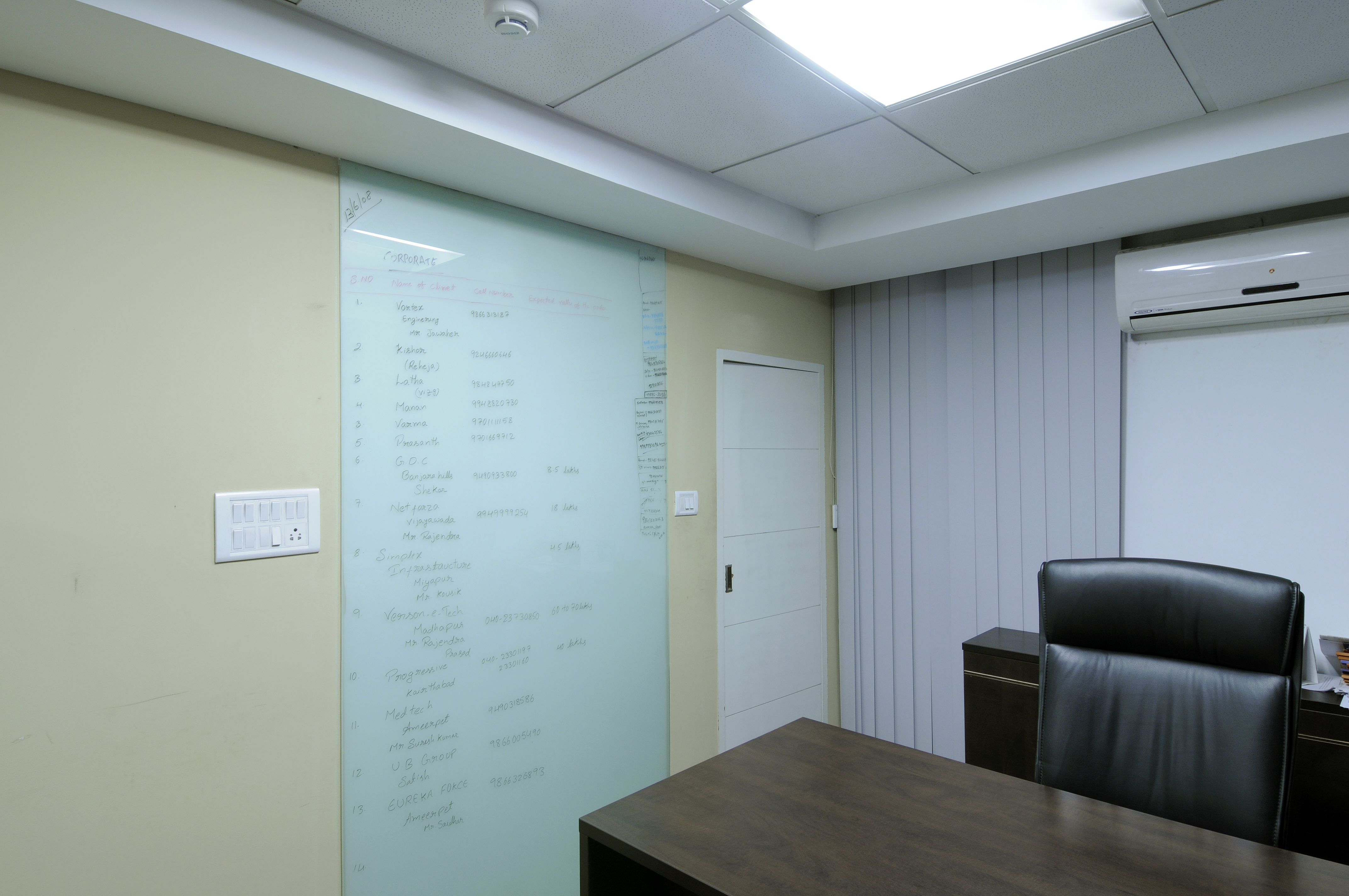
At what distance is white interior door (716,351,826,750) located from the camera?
3311 mm

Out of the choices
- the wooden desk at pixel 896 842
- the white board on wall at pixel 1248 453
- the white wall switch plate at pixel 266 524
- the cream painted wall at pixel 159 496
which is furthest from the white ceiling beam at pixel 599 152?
the wooden desk at pixel 896 842

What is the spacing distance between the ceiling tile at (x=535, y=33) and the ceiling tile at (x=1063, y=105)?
813 mm

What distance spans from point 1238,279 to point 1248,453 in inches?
26.2

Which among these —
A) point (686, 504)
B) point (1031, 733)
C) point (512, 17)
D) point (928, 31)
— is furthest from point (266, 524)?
point (1031, 733)

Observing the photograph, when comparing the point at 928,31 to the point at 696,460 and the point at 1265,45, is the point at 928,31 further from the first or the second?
the point at 696,460

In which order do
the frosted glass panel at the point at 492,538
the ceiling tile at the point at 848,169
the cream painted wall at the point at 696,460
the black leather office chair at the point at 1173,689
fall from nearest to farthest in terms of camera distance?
1. the black leather office chair at the point at 1173,689
2. the frosted glass panel at the point at 492,538
3. the ceiling tile at the point at 848,169
4. the cream painted wall at the point at 696,460

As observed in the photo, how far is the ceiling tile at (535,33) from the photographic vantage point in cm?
160

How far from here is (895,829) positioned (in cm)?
141

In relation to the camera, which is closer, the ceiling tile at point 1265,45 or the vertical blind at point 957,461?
the ceiling tile at point 1265,45

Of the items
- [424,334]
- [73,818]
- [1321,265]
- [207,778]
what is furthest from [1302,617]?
[73,818]

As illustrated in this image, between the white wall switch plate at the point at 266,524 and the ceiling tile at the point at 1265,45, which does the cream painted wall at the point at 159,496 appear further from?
the ceiling tile at the point at 1265,45

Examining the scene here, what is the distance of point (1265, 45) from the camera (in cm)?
174

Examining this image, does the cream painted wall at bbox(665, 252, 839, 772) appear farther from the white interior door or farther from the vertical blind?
the vertical blind

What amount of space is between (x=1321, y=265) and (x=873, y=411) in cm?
183
